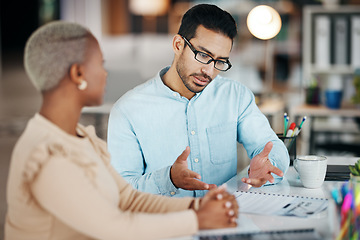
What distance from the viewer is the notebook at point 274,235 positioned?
100 centimetres

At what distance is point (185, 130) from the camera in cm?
177

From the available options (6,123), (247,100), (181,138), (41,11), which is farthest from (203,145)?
(41,11)

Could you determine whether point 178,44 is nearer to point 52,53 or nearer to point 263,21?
point 52,53

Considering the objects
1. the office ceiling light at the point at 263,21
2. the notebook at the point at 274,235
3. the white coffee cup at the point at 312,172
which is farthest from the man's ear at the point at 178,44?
the office ceiling light at the point at 263,21

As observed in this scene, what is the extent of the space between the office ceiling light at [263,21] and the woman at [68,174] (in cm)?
195

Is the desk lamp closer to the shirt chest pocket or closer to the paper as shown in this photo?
the shirt chest pocket

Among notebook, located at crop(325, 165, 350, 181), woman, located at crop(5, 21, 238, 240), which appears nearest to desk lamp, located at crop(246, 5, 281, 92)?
notebook, located at crop(325, 165, 350, 181)

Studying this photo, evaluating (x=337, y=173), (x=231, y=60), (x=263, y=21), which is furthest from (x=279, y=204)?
(x=231, y=60)

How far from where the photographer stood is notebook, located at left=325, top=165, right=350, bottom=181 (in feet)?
5.07

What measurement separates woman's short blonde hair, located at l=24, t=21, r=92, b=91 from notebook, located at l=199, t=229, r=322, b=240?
46cm

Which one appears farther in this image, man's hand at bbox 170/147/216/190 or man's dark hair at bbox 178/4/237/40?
man's dark hair at bbox 178/4/237/40

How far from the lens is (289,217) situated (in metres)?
1.15

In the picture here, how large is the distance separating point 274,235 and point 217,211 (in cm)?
13

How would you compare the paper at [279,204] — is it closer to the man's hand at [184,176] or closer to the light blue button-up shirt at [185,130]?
the man's hand at [184,176]
